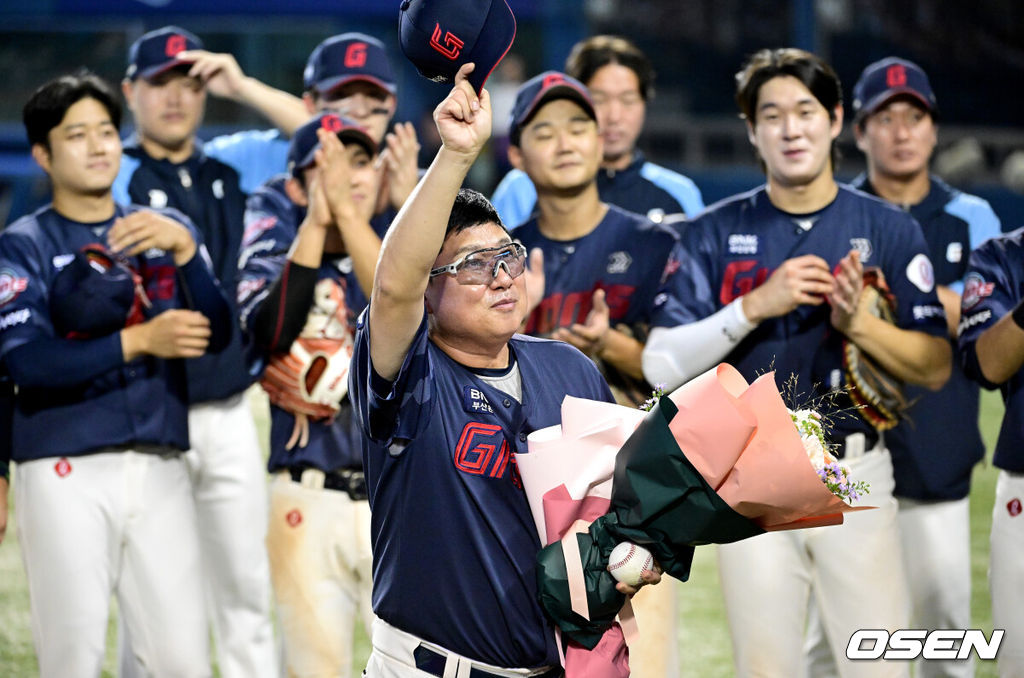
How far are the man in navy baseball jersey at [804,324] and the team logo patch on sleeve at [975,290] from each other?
11cm

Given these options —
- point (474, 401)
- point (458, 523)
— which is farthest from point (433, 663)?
point (474, 401)

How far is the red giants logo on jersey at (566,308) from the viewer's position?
455 centimetres

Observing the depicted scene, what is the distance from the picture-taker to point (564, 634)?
9.50 feet

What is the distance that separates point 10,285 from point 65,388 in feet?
1.30

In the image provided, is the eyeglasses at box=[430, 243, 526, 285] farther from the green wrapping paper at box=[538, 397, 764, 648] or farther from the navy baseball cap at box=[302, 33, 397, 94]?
the navy baseball cap at box=[302, 33, 397, 94]

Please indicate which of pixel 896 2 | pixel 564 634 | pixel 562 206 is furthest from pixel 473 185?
pixel 564 634

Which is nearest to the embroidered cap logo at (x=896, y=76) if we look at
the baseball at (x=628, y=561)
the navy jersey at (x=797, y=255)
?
the navy jersey at (x=797, y=255)

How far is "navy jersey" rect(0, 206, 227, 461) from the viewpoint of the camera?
4.30 meters

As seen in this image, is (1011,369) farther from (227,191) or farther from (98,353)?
(227,191)

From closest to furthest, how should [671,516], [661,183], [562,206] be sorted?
[671,516]
[562,206]
[661,183]

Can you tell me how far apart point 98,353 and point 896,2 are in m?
17.4

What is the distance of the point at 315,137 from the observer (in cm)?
462

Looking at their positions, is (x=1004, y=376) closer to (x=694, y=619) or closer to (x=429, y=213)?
(x=429, y=213)

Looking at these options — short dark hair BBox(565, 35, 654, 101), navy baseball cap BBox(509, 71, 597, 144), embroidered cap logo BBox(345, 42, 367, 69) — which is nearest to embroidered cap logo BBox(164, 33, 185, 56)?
embroidered cap logo BBox(345, 42, 367, 69)
